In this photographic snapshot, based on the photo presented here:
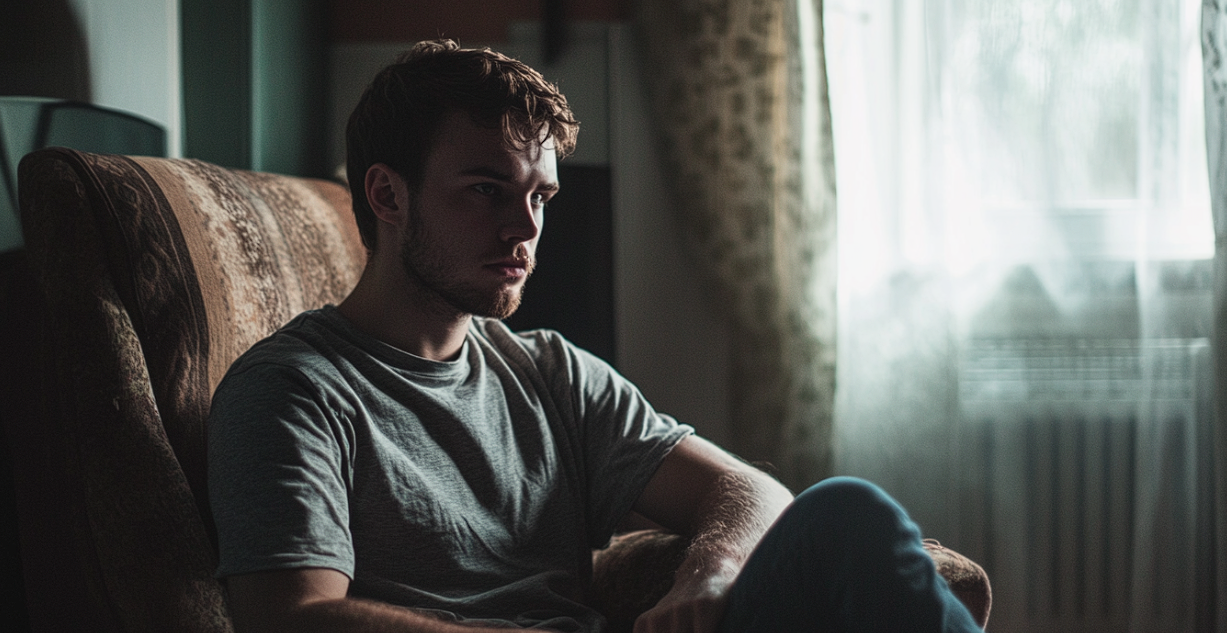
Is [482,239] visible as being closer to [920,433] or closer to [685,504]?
[685,504]

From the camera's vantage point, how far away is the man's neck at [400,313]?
0.96m

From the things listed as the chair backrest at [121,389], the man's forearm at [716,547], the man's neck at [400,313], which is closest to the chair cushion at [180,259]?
the chair backrest at [121,389]

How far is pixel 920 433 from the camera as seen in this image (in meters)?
1.90

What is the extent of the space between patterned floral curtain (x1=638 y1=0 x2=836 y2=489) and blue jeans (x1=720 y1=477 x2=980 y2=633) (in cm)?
117

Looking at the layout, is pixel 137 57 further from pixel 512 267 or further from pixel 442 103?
pixel 512 267

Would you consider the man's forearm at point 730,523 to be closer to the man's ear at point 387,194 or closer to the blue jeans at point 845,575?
the blue jeans at point 845,575

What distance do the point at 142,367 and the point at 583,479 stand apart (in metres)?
0.56

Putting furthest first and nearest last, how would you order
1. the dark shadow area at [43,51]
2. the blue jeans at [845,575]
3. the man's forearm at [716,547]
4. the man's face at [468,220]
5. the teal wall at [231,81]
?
the teal wall at [231,81] < the dark shadow area at [43,51] < the man's face at [468,220] < the man's forearm at [716,547] < the blue jeans at [845,575]

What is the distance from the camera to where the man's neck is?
0.96 metres

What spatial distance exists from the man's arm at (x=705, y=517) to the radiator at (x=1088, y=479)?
1.07 metres

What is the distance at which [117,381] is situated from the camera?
794 millimetres

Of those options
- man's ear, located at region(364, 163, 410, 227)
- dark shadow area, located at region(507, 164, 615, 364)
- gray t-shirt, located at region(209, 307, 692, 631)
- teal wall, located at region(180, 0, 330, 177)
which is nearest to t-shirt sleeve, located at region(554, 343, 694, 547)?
gray t-shirt, located at region(209, 307, 692, 631)

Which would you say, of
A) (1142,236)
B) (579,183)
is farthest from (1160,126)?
(579,183)

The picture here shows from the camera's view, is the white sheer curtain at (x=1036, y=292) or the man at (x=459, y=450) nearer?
the man at (x=459, y=450)
